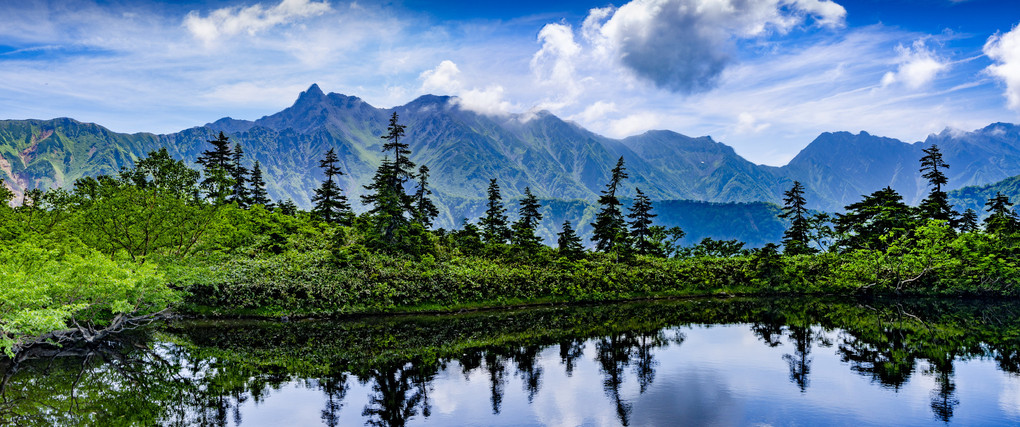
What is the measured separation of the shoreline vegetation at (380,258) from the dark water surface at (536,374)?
13.5ft

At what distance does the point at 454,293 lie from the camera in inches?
1783

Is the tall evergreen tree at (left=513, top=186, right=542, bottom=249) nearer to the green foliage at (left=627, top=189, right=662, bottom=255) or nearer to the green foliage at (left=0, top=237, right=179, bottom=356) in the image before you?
the green foliage at (left=627, top=189, right=662, bottom=255)

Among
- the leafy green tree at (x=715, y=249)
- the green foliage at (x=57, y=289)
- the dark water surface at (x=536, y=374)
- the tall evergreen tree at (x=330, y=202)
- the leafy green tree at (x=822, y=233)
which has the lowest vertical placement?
the dark water surface at (x=536, y=374)

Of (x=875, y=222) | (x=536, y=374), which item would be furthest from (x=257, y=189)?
(x=875, y=222)

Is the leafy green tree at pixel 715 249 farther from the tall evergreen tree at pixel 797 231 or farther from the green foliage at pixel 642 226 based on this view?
the tall evergreen tree at pixel 797 231

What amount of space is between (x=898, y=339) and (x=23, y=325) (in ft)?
147

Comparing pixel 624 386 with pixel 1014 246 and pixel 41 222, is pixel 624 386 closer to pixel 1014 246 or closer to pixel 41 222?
pixel 41 222

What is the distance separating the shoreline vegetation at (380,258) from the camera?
32625mm

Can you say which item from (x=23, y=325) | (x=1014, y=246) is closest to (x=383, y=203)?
(x=23, y=325)

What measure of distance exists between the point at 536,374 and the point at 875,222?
5099cm

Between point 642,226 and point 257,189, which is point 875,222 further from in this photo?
point 257,189

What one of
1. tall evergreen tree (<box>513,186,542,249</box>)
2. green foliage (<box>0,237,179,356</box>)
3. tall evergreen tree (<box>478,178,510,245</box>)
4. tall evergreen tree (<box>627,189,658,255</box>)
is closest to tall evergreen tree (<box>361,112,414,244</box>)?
tall evergreen tree (<box>513,186,542,249</box>)

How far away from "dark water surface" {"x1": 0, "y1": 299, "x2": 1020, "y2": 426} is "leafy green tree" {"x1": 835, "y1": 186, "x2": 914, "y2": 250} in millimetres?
17992

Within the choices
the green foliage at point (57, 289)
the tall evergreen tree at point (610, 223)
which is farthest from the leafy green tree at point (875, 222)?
the green foliage at point (57, 289)
